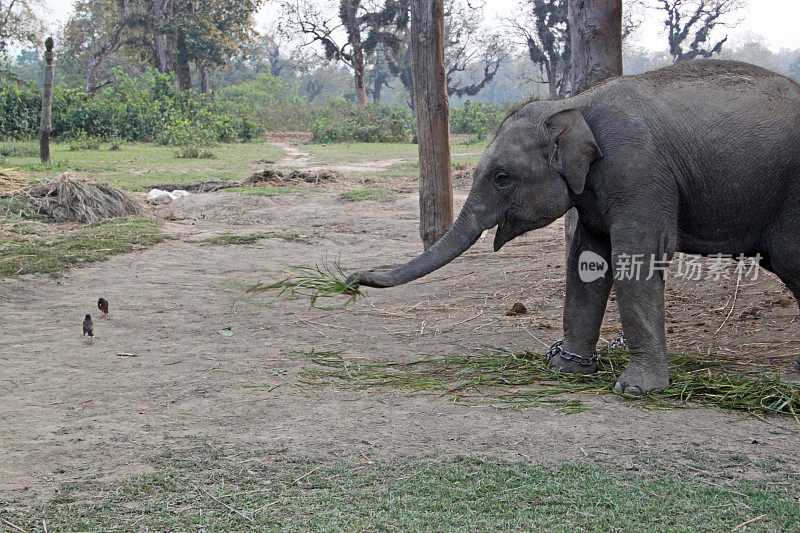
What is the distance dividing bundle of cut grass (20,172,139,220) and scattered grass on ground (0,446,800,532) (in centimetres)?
821

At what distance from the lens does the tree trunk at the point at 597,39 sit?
584cm

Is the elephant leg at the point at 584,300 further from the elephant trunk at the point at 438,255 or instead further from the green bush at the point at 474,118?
the green bush at the point at 474,118

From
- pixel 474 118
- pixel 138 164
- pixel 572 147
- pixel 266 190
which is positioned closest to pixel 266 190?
pixel 266 190

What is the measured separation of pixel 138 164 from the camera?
18203 millimetres

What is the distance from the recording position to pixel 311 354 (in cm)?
521

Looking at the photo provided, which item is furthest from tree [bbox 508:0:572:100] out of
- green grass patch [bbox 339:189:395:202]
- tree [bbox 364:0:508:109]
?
green grass patch [bbox 339:189:395:202]

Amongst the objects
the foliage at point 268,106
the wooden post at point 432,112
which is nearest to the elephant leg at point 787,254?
the wooden post at point 432,112

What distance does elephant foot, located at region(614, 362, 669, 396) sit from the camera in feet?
13.8

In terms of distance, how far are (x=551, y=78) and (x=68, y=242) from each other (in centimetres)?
3444

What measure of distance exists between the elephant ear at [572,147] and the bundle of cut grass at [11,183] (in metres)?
9.01

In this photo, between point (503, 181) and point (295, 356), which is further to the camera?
point (295, 356)

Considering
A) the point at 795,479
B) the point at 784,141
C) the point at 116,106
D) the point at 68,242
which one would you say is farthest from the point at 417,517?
the point at 116,106

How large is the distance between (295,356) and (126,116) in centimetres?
2357

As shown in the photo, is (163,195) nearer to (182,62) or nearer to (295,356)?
(295,356)
